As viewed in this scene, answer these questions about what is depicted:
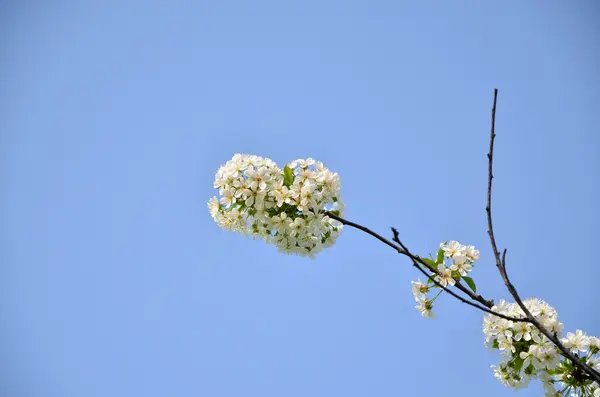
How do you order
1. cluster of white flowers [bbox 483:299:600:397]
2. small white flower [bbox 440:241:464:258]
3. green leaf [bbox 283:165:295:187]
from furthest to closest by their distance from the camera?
green leaf [bbox 283:165:295:187], small white flower [bbox 440:241:464:258], cluster of white flowers [bbox 483:299:600:397]

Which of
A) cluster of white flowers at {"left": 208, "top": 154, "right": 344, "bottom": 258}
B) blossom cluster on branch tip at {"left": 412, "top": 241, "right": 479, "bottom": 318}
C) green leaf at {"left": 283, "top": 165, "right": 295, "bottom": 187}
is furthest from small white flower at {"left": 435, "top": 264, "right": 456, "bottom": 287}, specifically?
green leaf at {"left": 283, "top": 165, "right": 295, "bottom": 187}

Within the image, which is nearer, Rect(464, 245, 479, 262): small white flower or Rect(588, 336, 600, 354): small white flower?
Rect(588, 336, 600, 354): small white flower

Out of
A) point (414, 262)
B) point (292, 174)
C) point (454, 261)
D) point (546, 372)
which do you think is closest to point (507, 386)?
point (546, 372)

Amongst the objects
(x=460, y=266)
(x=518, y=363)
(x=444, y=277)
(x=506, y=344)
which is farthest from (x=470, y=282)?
(x=518, y=363)

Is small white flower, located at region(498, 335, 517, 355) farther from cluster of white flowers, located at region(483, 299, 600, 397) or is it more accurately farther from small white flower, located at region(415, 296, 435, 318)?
small white flower, located at region(415, 296, 435, 318)

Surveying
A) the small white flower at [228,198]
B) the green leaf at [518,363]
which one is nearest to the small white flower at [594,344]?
the green leaf at [518,363]

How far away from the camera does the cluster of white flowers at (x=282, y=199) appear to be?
455 cm

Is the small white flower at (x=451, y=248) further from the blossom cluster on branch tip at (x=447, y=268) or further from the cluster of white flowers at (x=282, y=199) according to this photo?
the cluster of white flowers at (x=282, y=199)

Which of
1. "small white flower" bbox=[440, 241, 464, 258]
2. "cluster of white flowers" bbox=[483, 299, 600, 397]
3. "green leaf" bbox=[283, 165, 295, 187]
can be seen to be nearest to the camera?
"cluster of white flowers" bbox=[483, 299, 600, 397]

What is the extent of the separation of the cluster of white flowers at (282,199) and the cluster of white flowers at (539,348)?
1532 mm

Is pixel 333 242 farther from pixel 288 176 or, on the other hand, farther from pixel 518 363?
pixel 518 363

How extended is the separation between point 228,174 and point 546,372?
297 centimetres

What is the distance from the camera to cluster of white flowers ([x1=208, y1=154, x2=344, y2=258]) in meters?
4.55

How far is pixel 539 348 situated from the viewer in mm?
4105
